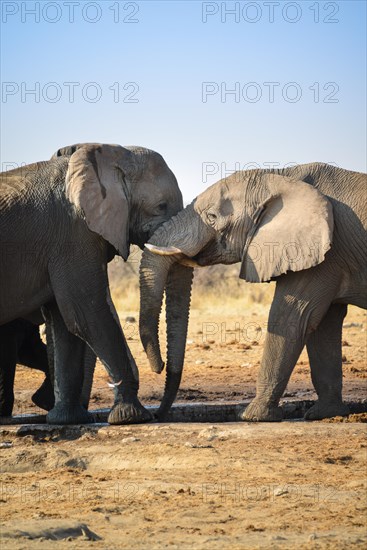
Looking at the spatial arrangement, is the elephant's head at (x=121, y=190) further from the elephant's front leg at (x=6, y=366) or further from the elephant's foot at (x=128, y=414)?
the elephant's front leg at (x=6, y=366)

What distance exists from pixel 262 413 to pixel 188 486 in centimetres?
253

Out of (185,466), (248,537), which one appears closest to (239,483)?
(185,466)

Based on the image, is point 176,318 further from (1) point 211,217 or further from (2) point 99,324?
(1) point 211,217

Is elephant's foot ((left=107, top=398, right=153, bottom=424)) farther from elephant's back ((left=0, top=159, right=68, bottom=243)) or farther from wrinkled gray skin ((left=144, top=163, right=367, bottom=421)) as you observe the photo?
elephant's back ((left=0, top=159, right=68, bottom=243))

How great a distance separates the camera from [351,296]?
1123 cm

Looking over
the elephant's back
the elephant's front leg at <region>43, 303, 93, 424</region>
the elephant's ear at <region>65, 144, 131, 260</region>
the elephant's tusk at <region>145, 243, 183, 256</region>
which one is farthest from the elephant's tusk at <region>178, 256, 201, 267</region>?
the elephant's front leg at <region>43, 303, 93, 424</region>

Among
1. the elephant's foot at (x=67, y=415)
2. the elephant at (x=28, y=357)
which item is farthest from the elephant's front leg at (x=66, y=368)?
the elephant at (x=28, y=357)

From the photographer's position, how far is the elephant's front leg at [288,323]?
1106 centimetres

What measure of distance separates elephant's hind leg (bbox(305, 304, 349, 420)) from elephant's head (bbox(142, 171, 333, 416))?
1.08 meters

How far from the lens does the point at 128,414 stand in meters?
11.3

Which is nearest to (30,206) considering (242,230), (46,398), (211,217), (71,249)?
(71,249)

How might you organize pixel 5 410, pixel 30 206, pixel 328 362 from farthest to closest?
pixel 5 410 < pixel 328 362 < pixel 30 206

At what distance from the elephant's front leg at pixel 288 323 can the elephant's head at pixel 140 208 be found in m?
0.88

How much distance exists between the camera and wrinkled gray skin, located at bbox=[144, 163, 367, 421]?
11.0 meters
